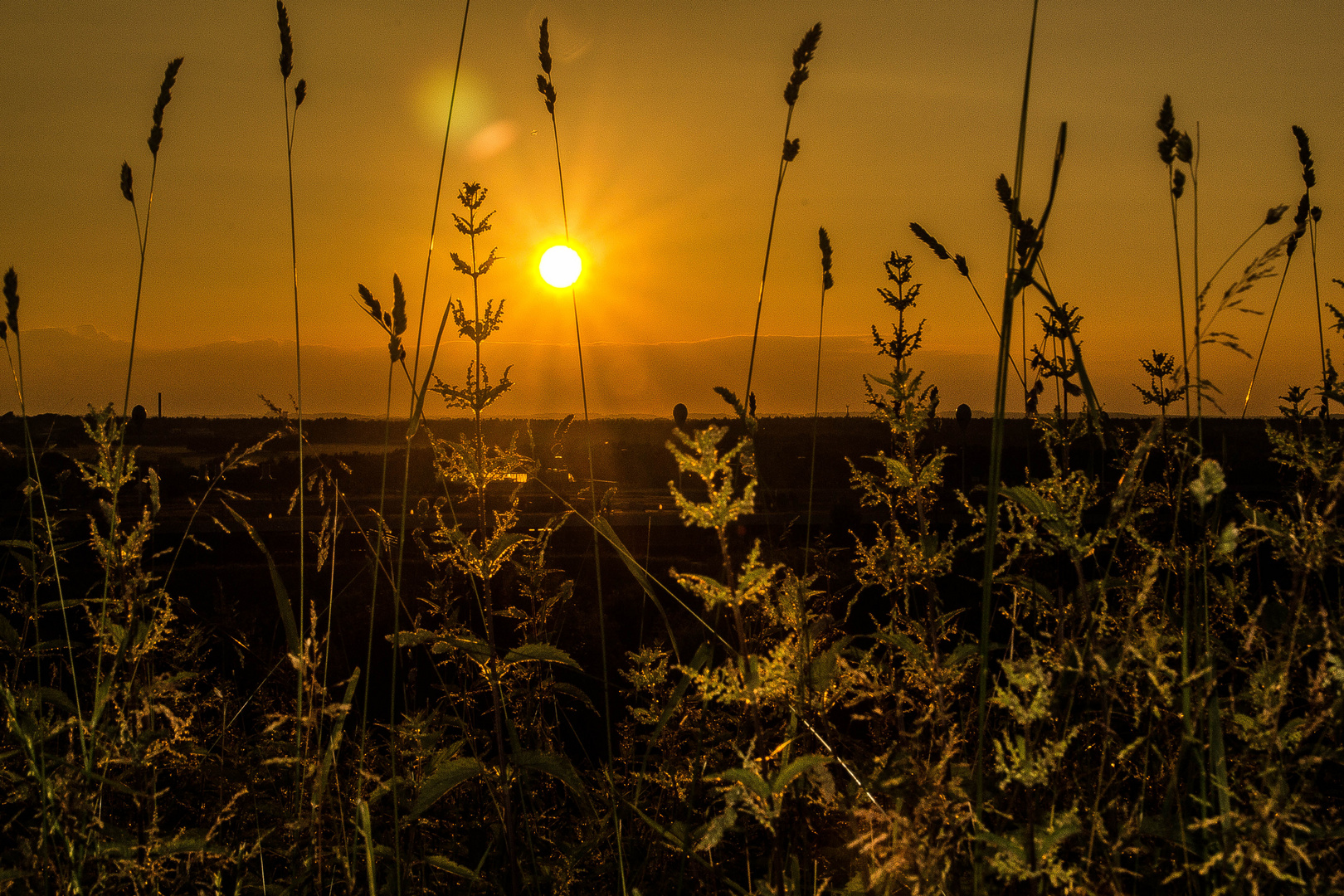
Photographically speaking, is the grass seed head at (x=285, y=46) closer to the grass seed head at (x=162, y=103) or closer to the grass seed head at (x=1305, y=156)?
the grass seed head at (x=162, y=103)

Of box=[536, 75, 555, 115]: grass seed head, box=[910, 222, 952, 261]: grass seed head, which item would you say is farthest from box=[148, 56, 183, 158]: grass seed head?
box=[910, 222, 952, 261]: grass seed head

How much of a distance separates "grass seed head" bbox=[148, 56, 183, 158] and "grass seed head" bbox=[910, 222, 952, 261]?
1434 mm

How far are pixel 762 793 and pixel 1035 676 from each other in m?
0.35

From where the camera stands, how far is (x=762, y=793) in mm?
1028

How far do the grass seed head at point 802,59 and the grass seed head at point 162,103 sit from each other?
1.19 metres

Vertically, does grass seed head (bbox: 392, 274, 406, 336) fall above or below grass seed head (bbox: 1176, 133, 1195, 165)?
below

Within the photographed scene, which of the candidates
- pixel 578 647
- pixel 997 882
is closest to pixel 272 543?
pixel 578 647

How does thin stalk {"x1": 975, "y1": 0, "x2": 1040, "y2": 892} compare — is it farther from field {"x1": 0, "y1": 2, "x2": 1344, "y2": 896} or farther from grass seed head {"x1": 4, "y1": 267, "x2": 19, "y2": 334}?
grass seed head {"x1": 4, "y1": 267, "x2": 19, "y2": 334}

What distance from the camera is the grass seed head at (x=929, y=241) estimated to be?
4.80 feet

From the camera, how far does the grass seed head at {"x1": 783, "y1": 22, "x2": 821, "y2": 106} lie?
1479mm

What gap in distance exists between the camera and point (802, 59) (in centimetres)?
149

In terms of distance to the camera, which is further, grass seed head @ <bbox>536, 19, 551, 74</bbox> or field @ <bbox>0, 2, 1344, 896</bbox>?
grass seed head @ <bbox>536, 19, 551, 74</bbox>

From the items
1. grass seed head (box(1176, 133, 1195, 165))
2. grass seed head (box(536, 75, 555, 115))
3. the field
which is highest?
grass seed head (box(536, 75, 555, 115))

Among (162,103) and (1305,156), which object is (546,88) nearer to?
(162,103)
